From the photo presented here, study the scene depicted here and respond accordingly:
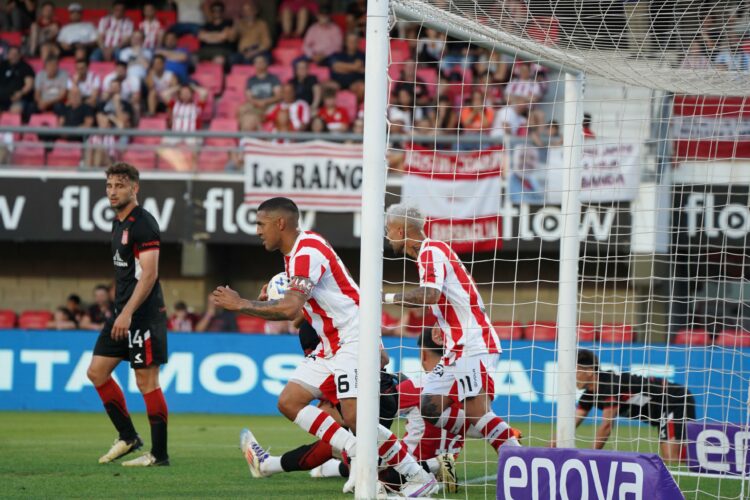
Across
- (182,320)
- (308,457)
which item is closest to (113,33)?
(182,320)

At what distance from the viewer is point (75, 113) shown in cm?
1833

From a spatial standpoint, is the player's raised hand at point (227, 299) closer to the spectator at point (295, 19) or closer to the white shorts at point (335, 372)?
the white shorts at point (335, 372)

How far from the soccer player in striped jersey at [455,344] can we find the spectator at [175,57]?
12729 mm

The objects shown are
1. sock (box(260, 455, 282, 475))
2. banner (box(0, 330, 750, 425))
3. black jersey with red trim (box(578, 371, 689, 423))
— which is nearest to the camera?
sock (box(260, 455, 282, 475))

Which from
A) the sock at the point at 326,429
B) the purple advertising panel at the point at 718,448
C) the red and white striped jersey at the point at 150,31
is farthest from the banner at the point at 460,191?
the sock at the point at 326,429

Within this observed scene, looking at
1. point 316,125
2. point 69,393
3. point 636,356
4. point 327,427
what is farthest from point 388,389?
point 316,125

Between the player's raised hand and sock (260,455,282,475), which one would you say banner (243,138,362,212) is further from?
the player's raised hand

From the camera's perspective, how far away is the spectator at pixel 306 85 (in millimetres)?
18375

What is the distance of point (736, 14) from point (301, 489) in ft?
12.7

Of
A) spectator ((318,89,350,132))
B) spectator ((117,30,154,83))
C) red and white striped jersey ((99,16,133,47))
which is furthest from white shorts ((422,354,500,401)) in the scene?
red and white striped jersey ((99,16,133,47))

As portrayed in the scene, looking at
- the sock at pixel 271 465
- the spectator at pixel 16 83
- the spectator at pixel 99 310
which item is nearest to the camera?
the sock at pixel 271 465

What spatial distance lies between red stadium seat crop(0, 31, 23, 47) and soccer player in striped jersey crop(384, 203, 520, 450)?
584 inches

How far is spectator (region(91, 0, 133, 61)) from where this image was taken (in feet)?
65.2

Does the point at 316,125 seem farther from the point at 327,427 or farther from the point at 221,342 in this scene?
the point at 327,427
